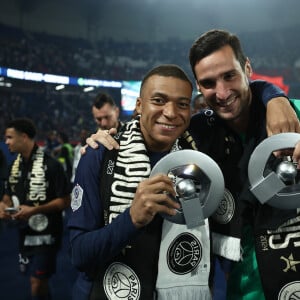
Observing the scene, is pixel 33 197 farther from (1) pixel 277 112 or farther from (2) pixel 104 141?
(1) pixel 277 112

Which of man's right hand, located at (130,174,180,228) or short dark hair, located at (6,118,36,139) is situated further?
short dark hair, located at (6,118,36,139)

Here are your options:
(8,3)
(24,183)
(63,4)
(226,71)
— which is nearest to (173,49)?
(63,4)

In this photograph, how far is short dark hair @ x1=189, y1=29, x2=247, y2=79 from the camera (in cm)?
127

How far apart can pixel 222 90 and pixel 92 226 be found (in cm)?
61

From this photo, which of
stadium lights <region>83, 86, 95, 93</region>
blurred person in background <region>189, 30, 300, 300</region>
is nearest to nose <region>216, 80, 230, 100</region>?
blurred person in background <region>189, 30, 300, 300</region>

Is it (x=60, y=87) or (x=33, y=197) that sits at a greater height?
(x=60, y=87)

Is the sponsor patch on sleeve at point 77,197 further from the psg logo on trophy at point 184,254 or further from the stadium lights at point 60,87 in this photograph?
the stadium lights at point 60,87

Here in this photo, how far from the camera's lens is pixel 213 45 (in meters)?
1.27

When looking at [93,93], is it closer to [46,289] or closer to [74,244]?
[46,289]

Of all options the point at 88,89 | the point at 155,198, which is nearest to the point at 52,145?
the point at 88,89

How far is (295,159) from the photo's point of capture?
2.93 feet

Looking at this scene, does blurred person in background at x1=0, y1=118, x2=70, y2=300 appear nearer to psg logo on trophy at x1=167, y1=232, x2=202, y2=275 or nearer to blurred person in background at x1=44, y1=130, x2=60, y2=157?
psg logo on trophy at x1=167, y1=232, x2=202, y2=275

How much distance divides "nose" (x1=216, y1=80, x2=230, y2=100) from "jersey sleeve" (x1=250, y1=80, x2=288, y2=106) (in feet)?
0.47

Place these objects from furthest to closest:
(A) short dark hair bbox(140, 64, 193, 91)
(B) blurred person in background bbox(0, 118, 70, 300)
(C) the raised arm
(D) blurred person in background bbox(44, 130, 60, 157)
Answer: (D) blurred person in background bbox(44, 130, 60, 157)
(B) blurred person in background bbox(0, 118, 70, 300)
(A) short dark hair bbox(140, 64, 193, 91)
(C) the raised arm
